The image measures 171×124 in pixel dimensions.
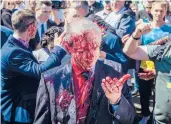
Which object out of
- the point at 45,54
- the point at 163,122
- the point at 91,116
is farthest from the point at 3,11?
the point at 91,116

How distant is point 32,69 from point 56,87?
69 cm

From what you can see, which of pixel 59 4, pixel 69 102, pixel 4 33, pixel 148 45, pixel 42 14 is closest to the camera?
pixel 69 102

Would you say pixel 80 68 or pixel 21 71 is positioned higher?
pixel 80 68

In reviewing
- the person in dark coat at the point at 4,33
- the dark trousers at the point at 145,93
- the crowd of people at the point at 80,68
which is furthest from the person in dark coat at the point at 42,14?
the dark trousers at the point at 145,93

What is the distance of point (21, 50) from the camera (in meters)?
2.50

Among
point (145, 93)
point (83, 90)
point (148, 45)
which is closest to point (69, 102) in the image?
point (83, 90)

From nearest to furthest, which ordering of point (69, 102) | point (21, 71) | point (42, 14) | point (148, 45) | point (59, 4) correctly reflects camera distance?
point (69, 102), point (21, 71), point (148, 45), point (42, 14), point (59, 4)

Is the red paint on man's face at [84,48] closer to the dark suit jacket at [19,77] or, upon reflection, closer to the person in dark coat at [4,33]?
the dark suit jacket at [19,77]

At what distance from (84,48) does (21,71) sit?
80 cm

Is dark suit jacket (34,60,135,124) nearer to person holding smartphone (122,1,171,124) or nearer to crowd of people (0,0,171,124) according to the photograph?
crowd of people (0,0,171,124)

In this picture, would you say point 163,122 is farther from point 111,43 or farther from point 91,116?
point 91,116

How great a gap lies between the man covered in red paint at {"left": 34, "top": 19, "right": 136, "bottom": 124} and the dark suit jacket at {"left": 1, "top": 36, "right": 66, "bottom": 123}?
63 cm

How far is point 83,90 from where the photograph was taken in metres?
1.87

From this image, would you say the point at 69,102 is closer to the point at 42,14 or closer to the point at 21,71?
the point at 21,71
